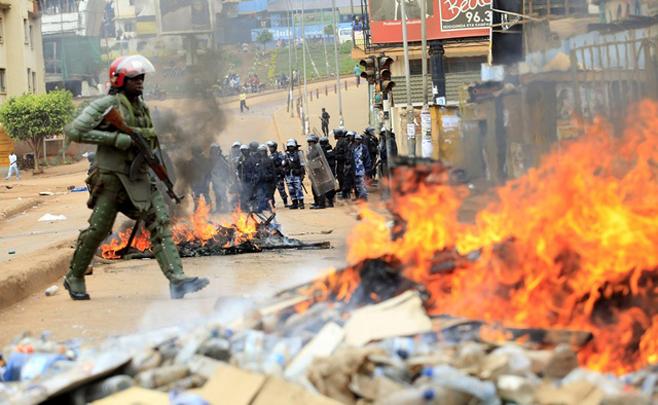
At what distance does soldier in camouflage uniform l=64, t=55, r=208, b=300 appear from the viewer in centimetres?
778

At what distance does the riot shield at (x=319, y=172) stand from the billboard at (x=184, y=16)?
4.47m

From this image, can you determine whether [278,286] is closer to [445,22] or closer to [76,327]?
[76,327]

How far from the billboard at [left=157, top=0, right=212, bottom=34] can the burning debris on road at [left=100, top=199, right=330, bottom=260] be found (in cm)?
670

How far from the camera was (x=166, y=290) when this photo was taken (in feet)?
28.8

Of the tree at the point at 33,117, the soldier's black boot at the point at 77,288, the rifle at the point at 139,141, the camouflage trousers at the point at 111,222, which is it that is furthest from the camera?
the tree at the point at 33,117

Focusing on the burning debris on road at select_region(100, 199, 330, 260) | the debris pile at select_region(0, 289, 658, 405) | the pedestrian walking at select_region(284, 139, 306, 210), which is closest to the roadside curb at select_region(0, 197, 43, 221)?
the pedestrian walking at select_region(284, 139, 306, 210)

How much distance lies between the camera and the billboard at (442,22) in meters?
40.8

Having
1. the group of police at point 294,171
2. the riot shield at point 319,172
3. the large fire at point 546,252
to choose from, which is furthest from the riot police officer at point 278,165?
the large fire at point 546,252

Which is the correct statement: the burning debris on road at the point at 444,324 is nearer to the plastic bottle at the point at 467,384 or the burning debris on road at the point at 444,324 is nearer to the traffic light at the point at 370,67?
the plastic bottle at the point at 467,384

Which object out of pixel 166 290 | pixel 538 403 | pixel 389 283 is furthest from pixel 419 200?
pixel 166 290

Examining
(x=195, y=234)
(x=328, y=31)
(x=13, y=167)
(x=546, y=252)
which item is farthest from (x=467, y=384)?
(x=328, y=31)

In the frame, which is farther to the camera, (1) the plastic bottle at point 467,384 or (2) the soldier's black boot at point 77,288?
(2) the soldier's black boot at point 77,288

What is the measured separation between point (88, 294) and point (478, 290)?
403 centimetres

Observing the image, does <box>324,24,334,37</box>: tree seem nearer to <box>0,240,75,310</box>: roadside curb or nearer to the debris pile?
<box>0,240,75,310</box>: roadside curb
